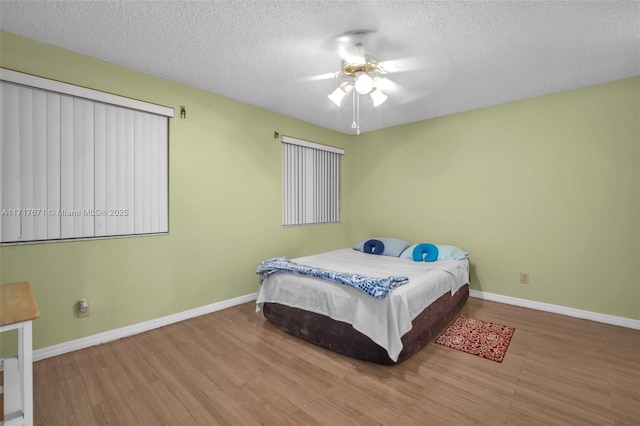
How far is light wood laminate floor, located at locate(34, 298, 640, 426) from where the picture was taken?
1.62 metres

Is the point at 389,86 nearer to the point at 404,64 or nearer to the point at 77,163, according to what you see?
the point at 404,64

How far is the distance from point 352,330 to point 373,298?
317 mm

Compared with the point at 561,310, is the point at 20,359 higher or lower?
higher

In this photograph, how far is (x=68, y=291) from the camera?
235 centimetres

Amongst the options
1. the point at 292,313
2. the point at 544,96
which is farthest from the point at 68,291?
the point at 544,96

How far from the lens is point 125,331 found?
8.54 feet

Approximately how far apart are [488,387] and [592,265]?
7.11 feet

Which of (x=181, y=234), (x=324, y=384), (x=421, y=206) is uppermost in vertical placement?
(x=421, y=206)

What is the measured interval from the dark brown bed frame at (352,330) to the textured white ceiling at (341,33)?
2.17 metres

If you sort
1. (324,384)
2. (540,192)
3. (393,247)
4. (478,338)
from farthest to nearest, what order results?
(393,247) < (540,192) < (478,338) < (324,384)

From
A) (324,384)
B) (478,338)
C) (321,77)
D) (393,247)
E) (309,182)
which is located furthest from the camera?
(309,182)

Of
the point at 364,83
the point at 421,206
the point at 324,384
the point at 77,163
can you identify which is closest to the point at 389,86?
the point at 364,83

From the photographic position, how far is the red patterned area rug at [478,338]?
2313 millimetres

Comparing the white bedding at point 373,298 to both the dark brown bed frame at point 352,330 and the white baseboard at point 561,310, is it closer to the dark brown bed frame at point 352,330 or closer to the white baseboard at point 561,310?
the dark brown bed frame at point 352,330
